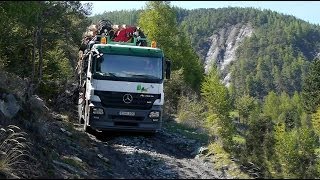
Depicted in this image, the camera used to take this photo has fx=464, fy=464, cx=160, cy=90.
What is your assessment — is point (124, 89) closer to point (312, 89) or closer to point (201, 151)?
point (201, 151)

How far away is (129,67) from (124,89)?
2.43ft

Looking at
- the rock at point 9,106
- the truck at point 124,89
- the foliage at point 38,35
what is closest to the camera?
the foliage at point 38,35

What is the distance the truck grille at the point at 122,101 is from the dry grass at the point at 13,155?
14.3ft

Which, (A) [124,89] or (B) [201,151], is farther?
(A) [124,89]

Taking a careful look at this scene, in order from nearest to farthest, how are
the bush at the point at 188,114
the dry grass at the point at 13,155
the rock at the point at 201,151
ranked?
the dry grass at the point at 13,155 → the rock at the point at 201,151 → the bush at the point at 188,114

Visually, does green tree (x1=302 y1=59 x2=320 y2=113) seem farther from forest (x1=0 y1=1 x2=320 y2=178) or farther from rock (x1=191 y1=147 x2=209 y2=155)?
rock (x1=191 y1=147 x2=209 y2=155)

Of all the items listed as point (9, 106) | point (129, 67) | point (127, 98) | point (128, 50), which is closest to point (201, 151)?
point (127, 98)

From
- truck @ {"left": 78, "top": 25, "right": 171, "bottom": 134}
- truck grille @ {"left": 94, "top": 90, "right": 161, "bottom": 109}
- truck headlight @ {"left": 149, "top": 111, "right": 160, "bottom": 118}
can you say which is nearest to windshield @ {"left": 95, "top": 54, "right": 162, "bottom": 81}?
truck @ {"left": 78, "top": 25, "right": 171, "bottom": 134}

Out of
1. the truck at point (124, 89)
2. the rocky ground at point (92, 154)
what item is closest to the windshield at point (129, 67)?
the truck at point (124, 89)

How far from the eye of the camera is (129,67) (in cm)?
1445

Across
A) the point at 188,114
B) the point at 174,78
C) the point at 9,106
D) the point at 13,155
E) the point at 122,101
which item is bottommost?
the point at 188,114

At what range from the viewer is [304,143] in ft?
135

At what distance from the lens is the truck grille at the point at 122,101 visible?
14.2m

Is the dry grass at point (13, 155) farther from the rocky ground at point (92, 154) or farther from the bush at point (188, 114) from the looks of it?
the bush at point (188, 114)
